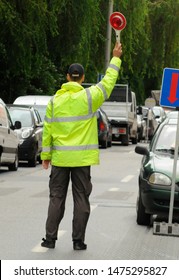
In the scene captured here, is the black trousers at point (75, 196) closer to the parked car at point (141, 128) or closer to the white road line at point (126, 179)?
the white road line at point (126, 179)

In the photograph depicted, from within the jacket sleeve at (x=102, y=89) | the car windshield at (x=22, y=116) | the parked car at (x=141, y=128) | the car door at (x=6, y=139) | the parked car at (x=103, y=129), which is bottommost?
the parked car at (x=141, y=128)

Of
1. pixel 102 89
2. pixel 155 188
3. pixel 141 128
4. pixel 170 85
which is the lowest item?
pixel 141 128

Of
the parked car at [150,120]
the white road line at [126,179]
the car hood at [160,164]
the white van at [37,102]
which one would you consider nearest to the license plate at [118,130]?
the parked car at [150,120]

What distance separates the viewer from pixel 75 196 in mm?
10477

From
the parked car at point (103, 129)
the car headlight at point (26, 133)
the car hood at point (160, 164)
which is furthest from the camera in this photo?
the parked car at point (103, 129)

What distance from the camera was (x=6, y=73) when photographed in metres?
37.4

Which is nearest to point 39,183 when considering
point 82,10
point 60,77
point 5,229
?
point 5,229

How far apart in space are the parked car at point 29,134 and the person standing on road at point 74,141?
14858 millimetres

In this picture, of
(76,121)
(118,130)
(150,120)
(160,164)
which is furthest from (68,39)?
(76,121)

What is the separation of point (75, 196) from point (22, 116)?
53.7 feet

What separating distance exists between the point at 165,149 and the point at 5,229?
2962 millimetres

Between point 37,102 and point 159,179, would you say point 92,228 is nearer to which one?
point 159,179

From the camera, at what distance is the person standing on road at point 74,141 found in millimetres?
10320

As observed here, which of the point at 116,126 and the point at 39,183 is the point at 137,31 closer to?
Answer: the point at 116,126
